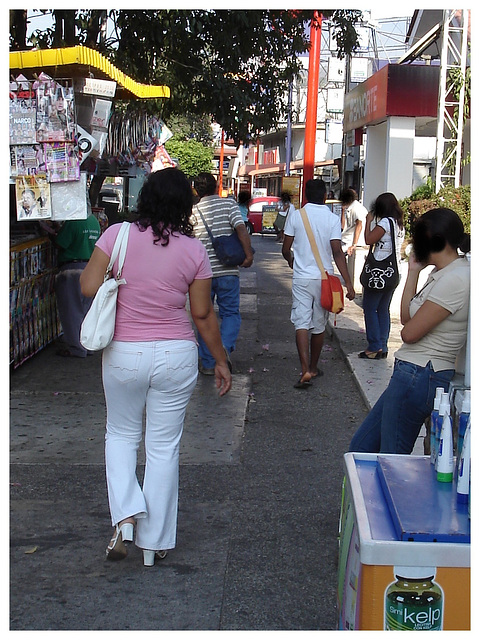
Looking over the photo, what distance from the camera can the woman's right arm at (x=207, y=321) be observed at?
3.99 metres

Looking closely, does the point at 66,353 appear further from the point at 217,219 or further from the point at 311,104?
the point at 311,104

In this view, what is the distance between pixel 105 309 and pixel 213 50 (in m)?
8.18

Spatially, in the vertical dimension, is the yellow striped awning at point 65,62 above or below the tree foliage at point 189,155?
below

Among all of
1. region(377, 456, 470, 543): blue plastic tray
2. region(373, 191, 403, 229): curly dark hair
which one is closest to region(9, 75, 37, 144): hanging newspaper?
region(373, 191, 403, 229): curly dark hair

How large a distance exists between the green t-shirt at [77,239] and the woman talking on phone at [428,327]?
5.20 meters

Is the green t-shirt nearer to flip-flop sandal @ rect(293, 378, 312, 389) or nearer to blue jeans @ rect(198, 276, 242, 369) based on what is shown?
blue jeans @ rect(198, 276, 242, 369)

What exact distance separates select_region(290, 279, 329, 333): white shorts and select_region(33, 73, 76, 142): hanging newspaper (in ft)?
8.01

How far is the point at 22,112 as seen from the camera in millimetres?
6590

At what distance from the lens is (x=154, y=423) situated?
3975mm

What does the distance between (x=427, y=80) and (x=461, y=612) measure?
14.0 m

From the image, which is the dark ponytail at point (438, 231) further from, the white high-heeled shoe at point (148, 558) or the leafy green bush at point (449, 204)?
the leafy green bush at point (449, 204)

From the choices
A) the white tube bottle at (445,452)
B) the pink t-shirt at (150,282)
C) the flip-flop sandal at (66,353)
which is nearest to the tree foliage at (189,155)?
the flip-flop sandal at (66,353)

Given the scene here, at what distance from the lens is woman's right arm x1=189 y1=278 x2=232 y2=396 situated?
13.1 ft
